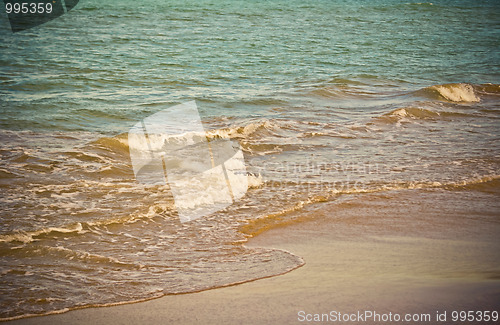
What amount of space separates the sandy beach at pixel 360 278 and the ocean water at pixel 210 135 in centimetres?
21

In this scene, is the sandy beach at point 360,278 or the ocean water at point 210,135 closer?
the sandy beach at point 360,278

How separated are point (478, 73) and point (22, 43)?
1423 cm

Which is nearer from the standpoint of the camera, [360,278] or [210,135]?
Result: [360,278]

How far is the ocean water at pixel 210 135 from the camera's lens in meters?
4.39

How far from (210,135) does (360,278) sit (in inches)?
212

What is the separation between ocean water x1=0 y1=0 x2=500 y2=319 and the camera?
14.4ft

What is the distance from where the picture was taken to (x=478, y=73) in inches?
607

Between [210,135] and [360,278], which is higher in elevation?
[360,278]

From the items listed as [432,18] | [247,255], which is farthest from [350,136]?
[432,18]

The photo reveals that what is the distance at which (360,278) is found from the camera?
396cm

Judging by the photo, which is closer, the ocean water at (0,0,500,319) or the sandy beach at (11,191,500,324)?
the sandy beach at (11,191,500,324)

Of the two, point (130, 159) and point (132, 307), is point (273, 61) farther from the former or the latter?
point (132, 307)

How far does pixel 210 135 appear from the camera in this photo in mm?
8969

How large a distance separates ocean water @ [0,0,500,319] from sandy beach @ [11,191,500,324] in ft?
0.70
